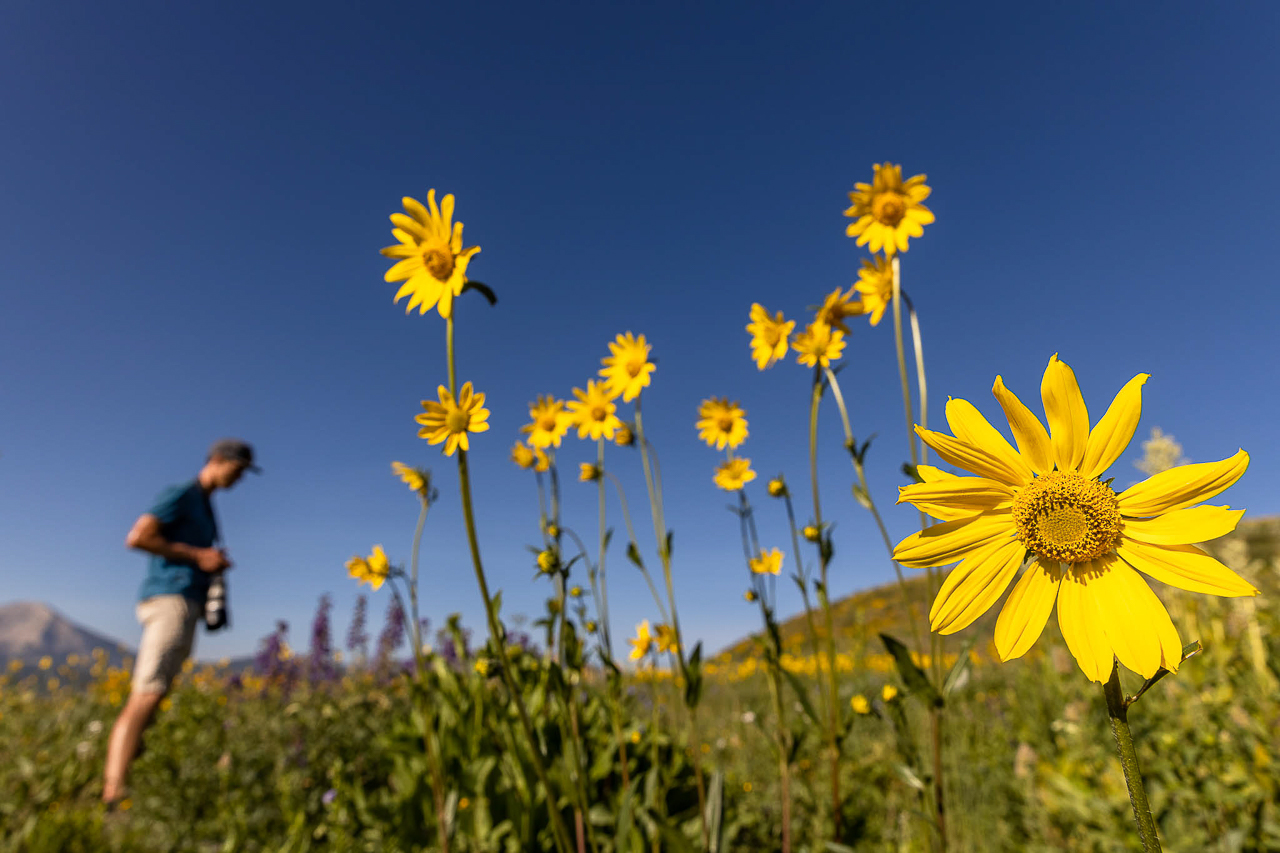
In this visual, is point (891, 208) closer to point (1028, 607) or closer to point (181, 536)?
point (1028, 607)

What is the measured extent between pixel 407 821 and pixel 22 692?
8459 millimetres

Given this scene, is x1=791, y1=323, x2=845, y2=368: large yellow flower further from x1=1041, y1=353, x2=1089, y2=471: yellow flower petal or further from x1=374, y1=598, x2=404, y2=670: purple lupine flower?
x1=374, y1=598, x2=404, y2=670: purple lupine flower

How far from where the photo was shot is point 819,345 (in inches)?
70.8

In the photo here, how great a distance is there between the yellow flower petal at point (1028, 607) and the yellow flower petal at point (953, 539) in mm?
54

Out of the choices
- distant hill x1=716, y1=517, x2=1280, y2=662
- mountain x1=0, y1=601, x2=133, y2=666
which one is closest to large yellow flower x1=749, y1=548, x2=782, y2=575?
distant hill x1=716, y1=517, x2=1280, y2=662

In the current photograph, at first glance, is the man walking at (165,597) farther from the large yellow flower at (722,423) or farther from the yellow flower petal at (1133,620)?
the yellow flower petal at (1133,620)

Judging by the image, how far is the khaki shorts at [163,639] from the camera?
12.9ft

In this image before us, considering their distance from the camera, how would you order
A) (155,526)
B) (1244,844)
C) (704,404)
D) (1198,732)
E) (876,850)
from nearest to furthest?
(1244,844) < (1198,732) < (704,404) < (876,850) < (155,526)

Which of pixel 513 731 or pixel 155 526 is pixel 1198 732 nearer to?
pixel 513 731

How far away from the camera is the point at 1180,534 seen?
2.10 feet

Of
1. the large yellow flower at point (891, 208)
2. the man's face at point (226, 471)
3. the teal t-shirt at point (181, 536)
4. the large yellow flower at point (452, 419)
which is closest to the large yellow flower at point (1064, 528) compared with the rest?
the large yellow flower at point (452, 419)

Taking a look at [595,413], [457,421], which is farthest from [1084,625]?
[595,413]

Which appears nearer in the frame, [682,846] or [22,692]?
[682,846]

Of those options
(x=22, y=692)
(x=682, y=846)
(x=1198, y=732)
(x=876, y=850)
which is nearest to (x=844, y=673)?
(x=876, y=850)
